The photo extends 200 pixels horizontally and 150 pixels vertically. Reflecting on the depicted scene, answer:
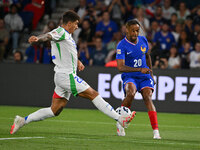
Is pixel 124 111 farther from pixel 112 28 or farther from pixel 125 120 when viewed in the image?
pixel 112 28

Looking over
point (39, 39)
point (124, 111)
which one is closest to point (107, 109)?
point (124, 111)

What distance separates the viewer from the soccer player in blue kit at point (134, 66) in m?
9.16

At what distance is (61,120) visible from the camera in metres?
12.0

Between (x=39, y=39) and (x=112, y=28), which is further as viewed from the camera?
(x=112, y=28)

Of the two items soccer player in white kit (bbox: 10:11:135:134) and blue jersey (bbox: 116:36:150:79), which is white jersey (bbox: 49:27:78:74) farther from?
blue jersey (bbox: 116:36:150:79)

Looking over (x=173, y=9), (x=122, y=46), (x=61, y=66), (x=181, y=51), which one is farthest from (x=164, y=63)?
(x=61, y=66)

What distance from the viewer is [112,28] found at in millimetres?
18703

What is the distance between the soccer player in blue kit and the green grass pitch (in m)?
0.72

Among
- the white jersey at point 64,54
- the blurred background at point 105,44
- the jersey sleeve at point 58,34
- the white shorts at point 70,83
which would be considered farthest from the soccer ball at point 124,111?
the blurred background at point 105,44

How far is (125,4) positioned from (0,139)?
12615mm

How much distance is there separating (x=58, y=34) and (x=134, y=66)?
1.77m

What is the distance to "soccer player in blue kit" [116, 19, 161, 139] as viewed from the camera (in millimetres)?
9156

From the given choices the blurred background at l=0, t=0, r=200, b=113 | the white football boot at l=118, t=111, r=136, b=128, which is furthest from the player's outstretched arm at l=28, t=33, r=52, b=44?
the blurred background at l=0, t=0, r=200, b=113

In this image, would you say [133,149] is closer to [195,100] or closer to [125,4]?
[195,100]
